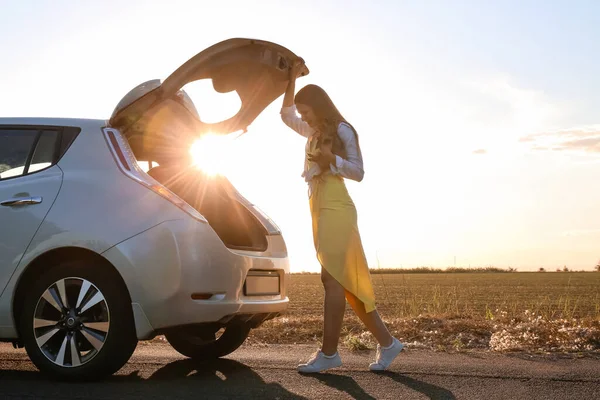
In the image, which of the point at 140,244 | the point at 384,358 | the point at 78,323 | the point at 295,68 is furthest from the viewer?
the point at 295,68

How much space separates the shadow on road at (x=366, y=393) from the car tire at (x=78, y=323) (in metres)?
1.32

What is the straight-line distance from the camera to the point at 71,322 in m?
5.29

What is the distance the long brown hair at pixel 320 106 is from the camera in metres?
5.84

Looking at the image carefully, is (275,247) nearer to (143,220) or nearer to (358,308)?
(358,308)

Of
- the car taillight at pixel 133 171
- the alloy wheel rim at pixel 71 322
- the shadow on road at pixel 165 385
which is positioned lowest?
the shadow on road at pixel 165 385

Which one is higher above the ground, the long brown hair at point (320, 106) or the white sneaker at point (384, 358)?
the long brown hair at point (320, 106)

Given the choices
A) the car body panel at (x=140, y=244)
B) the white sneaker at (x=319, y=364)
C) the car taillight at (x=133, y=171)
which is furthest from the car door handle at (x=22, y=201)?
the white sneaker at (x=319, y=364)

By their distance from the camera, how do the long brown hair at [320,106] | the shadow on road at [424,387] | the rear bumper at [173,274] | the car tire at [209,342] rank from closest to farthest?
the shadow on road at [424,387] → the rear bumper at [173,274] → the long brown hair at [320,106] → the car tire at [209,342]

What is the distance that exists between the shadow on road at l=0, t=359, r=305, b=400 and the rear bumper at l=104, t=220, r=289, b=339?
0.37 meters

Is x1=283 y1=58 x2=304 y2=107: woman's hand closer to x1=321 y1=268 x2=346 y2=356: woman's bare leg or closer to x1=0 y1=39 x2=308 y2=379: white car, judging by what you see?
x1=0 y1=39 x2=308 y2=379: white car

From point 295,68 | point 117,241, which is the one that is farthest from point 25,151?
point 295,68

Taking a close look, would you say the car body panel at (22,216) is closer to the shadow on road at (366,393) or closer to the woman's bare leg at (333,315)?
the woman's bare leg at (333,315)

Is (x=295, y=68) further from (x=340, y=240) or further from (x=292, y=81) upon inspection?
(x=340, y=240)

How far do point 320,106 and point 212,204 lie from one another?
112 cm
